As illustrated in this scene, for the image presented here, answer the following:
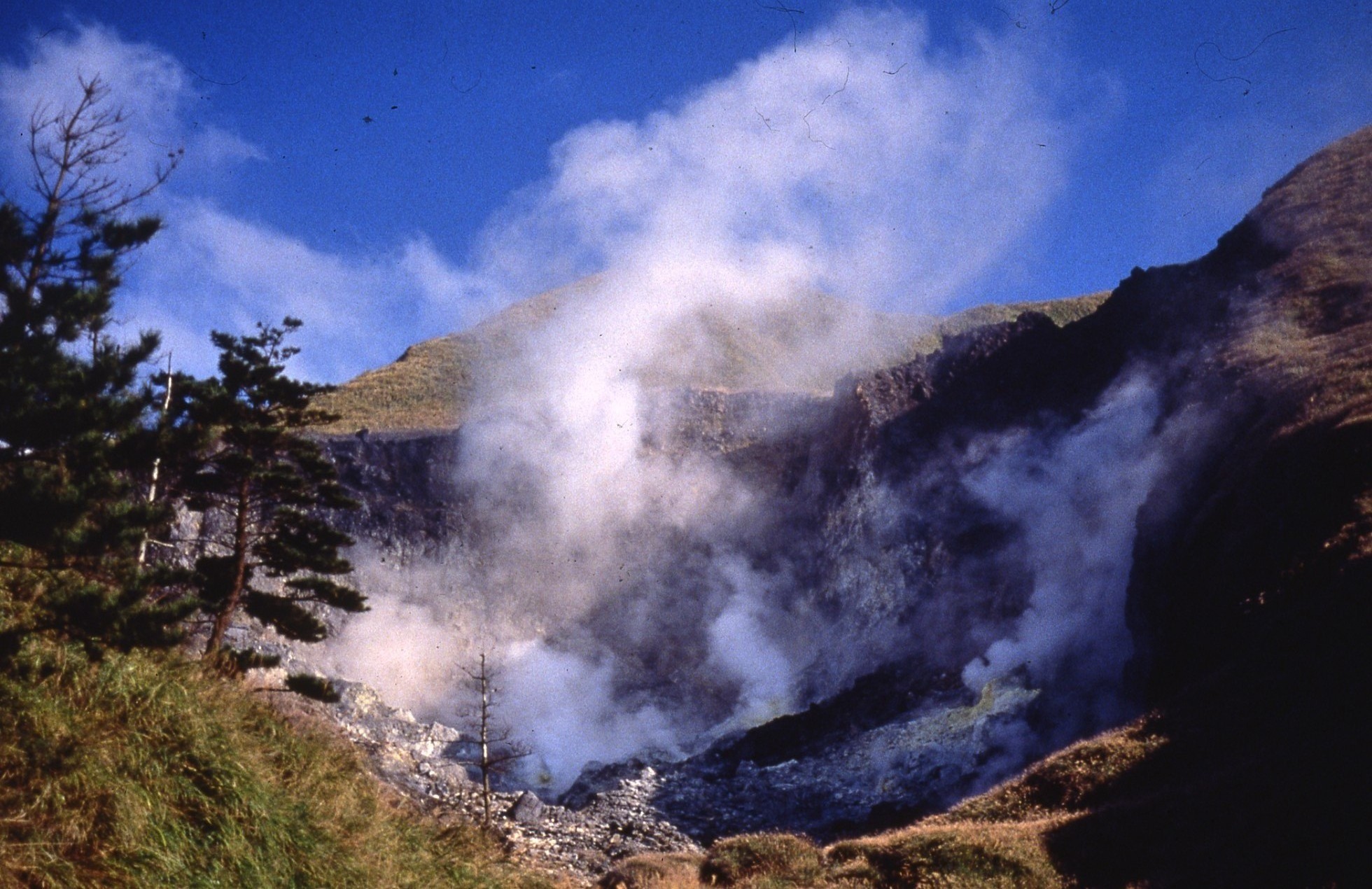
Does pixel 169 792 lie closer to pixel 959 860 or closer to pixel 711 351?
pixel 959 860

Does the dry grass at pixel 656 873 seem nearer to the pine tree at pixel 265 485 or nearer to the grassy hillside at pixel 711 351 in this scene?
the pine tree at pixel 265 485

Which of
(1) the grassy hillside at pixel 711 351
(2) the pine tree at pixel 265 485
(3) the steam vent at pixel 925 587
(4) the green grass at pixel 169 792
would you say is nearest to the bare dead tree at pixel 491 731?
(3) the steam vent at pixel 925 587

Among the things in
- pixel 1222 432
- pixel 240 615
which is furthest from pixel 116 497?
pixel 240 615

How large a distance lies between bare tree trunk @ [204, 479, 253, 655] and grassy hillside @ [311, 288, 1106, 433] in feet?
150

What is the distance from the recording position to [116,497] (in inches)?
539

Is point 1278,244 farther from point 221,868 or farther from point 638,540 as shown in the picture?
point 221,868

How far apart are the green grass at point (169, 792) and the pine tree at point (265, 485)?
1126 cm

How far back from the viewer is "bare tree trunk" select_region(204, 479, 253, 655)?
20.9m

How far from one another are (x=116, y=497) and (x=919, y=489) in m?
47.4

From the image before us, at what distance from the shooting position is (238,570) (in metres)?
21.9

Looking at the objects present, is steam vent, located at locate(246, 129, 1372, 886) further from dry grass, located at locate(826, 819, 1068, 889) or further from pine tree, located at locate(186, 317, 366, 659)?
pine tree, located at locate(186, 317, 366, 659)

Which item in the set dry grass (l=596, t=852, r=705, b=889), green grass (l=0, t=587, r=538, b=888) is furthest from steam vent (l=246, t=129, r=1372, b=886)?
green grass (l=0, t=587, r=538, b=888)

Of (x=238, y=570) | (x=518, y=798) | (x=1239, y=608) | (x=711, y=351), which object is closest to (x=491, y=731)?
(x=518, y=798)

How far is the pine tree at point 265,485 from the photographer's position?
22.3m
